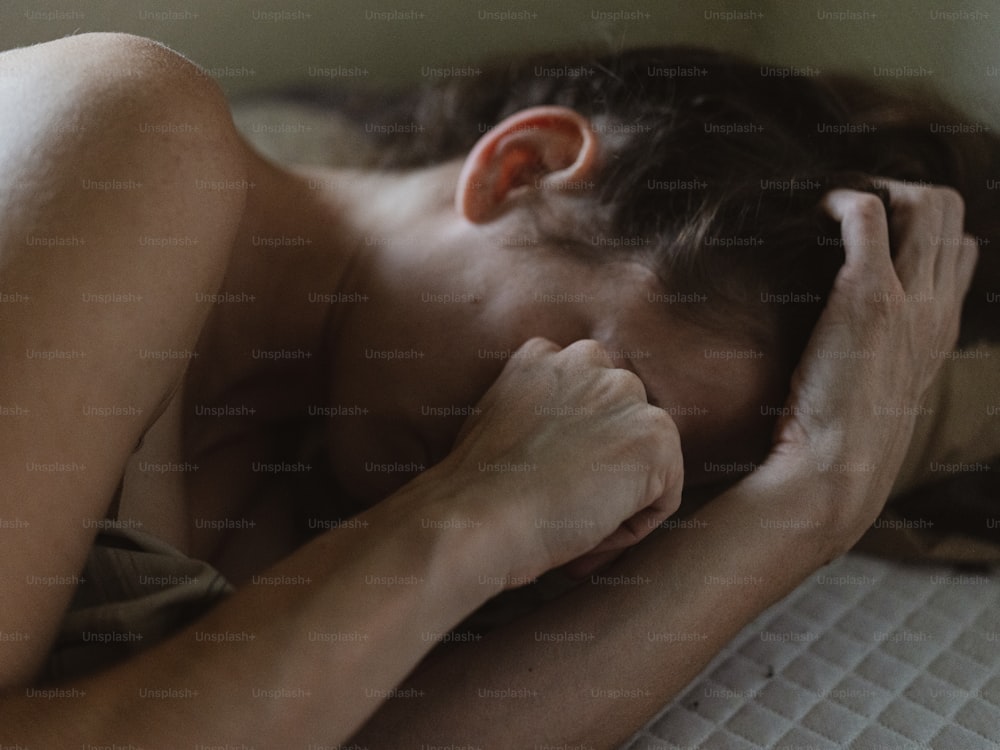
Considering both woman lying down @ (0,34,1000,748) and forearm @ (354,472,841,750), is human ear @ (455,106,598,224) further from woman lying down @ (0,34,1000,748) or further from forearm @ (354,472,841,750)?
forearm @ (354,472,841,750)

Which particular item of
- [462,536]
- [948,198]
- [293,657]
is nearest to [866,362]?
[948,198]

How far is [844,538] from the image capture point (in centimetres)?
93

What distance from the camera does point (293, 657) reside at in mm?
648

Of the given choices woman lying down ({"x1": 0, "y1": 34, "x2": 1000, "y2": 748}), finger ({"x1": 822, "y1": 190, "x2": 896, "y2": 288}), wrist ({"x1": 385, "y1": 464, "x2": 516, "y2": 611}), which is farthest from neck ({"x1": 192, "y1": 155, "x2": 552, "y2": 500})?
finger ({"x1": 822, "y1": 190, "x2": 896, "y2": 288})

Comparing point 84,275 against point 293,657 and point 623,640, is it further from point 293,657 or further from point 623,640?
point 623,640

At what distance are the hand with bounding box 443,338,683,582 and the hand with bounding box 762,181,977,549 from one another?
0.56 ft

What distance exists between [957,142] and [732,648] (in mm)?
600

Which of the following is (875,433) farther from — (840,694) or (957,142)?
(957,142)

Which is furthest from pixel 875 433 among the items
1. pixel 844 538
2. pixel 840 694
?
pixel 840 694

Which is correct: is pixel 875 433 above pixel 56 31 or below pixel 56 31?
below

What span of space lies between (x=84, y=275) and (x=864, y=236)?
650 mm

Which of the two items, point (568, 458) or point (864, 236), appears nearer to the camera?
point (568, 458)

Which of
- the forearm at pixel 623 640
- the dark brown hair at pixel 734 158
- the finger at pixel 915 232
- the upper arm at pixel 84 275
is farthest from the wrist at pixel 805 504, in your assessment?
the upper arm at pixel 84 275

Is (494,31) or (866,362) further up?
(494,31)
